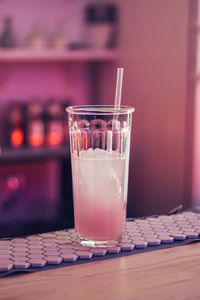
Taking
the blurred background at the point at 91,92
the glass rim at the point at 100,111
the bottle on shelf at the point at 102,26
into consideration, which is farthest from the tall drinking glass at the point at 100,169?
the bottle on shelf at the point at 102,26

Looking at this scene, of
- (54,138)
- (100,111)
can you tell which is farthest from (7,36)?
(100,111)

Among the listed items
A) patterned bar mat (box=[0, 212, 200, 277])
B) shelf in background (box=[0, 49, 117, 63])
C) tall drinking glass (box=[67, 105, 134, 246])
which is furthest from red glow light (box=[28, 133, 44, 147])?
tall drinking glass (box=[67, 105, 134, 246])

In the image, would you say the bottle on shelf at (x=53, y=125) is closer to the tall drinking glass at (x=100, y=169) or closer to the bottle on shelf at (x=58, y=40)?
the bottle on shelf at (x=58, y=40)

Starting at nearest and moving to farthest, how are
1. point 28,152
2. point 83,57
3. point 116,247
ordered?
point 116,247, point 28,152, point 83,57

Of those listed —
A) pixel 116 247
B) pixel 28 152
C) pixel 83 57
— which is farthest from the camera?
pixel 83 57

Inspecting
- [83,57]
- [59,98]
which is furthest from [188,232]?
[59,98]

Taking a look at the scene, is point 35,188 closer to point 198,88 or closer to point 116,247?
point 198,88
